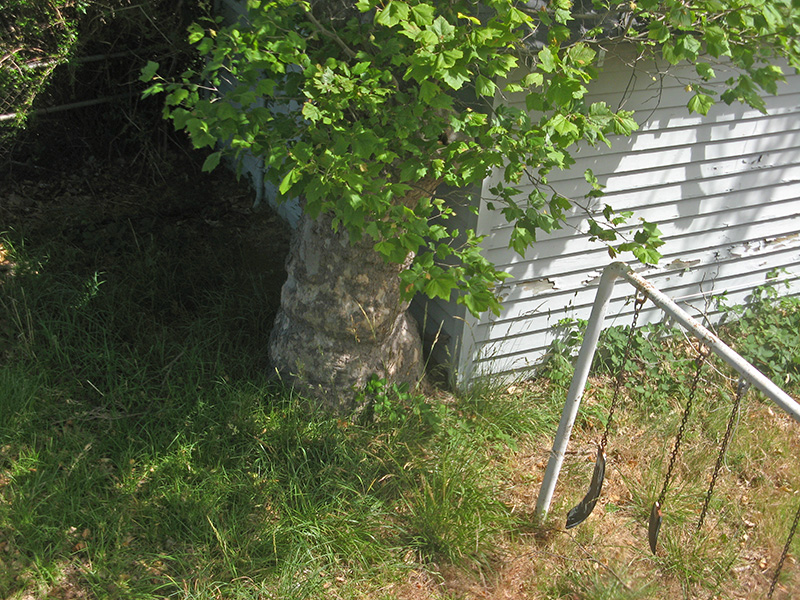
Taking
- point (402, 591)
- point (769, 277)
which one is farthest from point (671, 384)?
point (402, 591)

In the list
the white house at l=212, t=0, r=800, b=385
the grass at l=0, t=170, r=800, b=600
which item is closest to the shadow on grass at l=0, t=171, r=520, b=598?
the grass at l=0, t=170, r=800, b=600

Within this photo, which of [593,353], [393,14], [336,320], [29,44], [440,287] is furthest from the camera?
[29,44]

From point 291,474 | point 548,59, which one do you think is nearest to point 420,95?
point 548,59

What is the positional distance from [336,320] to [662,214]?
222cm

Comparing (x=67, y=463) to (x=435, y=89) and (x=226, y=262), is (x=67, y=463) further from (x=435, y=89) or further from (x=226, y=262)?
(x=435, y=89)

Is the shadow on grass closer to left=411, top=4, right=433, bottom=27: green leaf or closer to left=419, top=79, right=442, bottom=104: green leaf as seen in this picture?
left=419, top=79, right=442, bottom=104: green leaf

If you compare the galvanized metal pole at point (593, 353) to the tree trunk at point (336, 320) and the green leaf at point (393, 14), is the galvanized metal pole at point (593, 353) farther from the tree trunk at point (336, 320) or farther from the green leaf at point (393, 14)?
the green leaf at point (393, 14)

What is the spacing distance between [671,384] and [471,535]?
200 centimetres

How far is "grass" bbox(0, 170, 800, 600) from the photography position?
3.21 meters

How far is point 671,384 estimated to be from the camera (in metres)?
4.66

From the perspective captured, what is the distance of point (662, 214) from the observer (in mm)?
4559

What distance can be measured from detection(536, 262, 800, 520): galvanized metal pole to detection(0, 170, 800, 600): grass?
0.34m

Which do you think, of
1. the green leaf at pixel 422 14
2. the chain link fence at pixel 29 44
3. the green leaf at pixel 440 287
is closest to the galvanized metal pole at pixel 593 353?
the green leaf at pixel 440 287

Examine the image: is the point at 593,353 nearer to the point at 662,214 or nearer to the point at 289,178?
the point at 289,178
